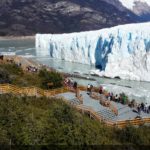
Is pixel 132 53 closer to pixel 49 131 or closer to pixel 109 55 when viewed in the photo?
pixel 109 55

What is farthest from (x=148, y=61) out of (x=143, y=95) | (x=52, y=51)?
(x=52, y=51)

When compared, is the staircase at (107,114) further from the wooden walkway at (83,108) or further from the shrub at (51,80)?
the shrub at (51,80)

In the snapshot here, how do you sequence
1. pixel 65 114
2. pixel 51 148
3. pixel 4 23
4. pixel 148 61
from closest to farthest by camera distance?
pixel 51 148 → pixel 65 114 → pixel 148 61 → pixel 4 23

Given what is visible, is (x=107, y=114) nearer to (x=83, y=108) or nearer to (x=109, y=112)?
(x=109, y=112)

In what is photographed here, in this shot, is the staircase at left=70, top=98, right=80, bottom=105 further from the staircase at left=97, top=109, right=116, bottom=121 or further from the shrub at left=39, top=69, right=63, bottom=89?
the shrub at left=39, top=69, right=63, bottom=89

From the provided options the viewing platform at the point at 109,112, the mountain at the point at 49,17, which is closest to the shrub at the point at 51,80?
the viewing platform at the point at 109,112

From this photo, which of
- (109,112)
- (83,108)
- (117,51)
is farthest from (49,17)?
(83,108)
